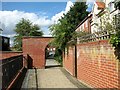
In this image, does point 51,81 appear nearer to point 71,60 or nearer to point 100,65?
point 71,60

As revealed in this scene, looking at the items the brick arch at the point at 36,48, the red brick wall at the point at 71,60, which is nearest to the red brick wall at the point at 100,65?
the red brick wall at the point at 71,60

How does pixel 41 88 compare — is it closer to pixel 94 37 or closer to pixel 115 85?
pixel 94 37

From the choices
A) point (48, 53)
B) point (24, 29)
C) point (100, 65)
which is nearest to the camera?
point (100, 65)

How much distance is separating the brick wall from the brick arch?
631 inches

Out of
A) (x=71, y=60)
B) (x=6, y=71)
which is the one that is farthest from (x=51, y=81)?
(x=6, y=71)

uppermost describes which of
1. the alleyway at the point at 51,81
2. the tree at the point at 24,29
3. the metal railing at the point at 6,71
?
the tree at the point at 24,29

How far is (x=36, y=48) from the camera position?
31.8m

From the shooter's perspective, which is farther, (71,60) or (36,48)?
(36,48)

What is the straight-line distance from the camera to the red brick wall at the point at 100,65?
959cm

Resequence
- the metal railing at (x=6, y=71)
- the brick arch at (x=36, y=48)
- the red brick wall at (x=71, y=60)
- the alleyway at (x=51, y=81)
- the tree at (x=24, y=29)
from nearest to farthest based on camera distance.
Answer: the metal railing at (x=6, y=71) < the alleyway at (x=51, y=81) < the red brick wall at (x=71, y=60) < the brick arch at (x=36, y=48) < the tree at (x=24, y=29)

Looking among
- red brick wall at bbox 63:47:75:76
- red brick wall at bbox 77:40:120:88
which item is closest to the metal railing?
red brick wall at bbox 77:40:120:88

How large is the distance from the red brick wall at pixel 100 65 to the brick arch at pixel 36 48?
1573 cm

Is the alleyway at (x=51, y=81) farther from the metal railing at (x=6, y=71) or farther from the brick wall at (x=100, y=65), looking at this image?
the metal railing at (x=6, y=71)

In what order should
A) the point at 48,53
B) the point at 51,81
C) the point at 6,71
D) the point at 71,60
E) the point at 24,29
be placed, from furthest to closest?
the point at 48,53
the point at 24,29
the point at 71,60
the point at 51,81
the point at 6,71
